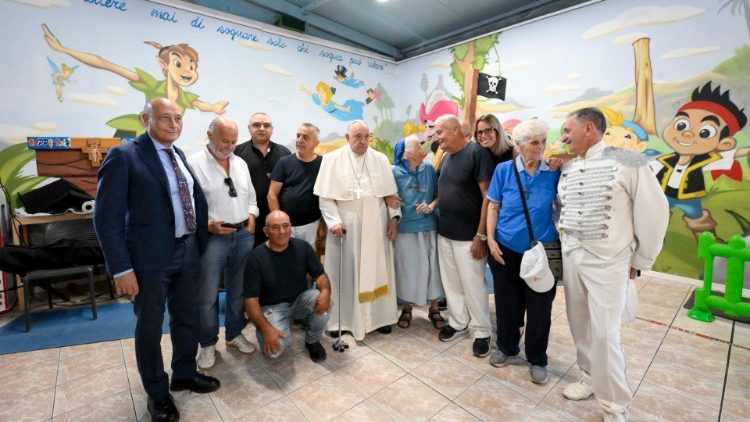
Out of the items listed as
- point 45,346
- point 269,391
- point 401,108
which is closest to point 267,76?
point 401,108

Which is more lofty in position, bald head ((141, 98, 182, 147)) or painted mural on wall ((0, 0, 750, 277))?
painted mural on wall ((0, 0, 750, 277))

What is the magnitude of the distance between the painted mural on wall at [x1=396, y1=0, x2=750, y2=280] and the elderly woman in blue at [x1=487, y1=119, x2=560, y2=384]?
3232 mm

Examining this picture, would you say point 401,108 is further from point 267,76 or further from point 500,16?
point 267,76

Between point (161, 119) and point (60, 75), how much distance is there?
3.30m

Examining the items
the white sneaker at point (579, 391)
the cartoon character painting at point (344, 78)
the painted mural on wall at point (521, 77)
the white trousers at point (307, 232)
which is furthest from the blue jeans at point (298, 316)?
the cartoon character painting at point (344, 78)

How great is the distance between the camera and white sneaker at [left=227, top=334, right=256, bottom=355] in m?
2.66

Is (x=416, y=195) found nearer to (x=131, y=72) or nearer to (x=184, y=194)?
(x=184, y=194)

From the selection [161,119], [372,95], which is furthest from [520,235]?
[372,95]

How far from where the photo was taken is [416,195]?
2932 millimetres

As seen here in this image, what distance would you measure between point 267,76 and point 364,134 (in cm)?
350

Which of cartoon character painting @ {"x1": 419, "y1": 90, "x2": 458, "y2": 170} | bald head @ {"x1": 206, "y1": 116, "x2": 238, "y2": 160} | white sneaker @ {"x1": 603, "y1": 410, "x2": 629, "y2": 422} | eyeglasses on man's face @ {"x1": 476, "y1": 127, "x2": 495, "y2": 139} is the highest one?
cartoon character painting @ {"x1": 419, "y1": 90, "x2": 458, "y2": 170}

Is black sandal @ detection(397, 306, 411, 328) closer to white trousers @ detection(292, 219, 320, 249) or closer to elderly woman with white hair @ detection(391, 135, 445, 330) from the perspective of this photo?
elderly woman with white hair @ detection(391, 135, 445, 330)

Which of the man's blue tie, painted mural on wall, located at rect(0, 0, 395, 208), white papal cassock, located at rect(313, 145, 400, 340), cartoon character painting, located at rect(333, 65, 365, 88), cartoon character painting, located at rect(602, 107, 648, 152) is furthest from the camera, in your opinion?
cartoon character painting, located at rect(333, 65, 365, 88)

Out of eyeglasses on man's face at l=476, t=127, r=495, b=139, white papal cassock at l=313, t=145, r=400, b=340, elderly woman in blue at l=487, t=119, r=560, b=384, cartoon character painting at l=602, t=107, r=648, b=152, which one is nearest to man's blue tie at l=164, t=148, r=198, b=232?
white papal cassock at l=313, t=145, r=400, b=340
